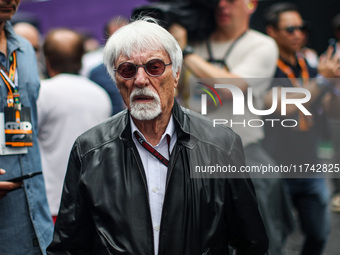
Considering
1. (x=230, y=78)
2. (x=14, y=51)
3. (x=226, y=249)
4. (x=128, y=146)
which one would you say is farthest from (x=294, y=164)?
(x=14, y=51)

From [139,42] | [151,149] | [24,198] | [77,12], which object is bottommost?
[24,198]

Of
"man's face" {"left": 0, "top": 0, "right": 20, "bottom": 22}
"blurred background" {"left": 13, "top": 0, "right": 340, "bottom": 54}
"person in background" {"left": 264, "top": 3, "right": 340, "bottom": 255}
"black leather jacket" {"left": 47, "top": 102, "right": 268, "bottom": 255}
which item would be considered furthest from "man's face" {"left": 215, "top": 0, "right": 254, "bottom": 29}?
"blurred background" {"left": 13, "top": 0, "right": 340, "bottom": 54}

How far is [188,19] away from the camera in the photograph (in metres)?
3.25

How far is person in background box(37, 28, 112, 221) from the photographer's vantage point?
3395 millimetres

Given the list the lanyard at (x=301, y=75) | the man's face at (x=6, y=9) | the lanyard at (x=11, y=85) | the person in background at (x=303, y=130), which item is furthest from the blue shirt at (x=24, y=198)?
the lanyard at (x=301, y=75)

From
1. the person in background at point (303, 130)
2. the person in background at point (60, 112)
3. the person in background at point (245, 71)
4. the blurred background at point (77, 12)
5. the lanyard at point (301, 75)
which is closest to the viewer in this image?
the person in background at point (245, 71)

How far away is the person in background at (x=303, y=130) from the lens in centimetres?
356

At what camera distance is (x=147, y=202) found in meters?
2.04

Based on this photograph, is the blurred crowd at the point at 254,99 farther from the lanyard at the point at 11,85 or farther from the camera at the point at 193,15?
the lanyard at the point at 11,85

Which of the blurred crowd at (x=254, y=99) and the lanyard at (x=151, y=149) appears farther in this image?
the blurred crowd at (x=254, y=99)

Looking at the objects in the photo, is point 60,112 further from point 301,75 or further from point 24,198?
point 301,75

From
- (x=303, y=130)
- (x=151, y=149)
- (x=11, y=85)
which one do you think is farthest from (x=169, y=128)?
(x=303, y=130)

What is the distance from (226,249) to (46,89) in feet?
6.05

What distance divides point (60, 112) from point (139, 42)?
1.44 m
